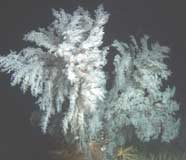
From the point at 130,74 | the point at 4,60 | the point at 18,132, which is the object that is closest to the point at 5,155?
the point at 18,132

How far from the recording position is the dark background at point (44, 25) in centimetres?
720

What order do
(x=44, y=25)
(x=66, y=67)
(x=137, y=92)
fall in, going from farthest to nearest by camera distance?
1. (x=44, y=25)
2. (x=137, y=92)
3. (x=66, y=67)

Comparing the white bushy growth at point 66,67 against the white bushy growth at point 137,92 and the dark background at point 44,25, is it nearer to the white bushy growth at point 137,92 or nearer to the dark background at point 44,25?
the white bushy growth at point 137,92

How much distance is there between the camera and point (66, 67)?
19.5ft

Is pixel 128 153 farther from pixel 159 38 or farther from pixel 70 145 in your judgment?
pixel 159 38

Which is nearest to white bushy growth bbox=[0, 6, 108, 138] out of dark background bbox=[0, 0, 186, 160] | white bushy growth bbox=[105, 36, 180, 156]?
white bushy growth bbox=[105, 36, 180, 156]

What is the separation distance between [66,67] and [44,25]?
72.7 inches

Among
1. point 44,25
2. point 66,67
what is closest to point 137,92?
point 66,67

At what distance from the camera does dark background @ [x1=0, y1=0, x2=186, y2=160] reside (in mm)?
7195

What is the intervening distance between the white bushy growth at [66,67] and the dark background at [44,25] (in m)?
1.00

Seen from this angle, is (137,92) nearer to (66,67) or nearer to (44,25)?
(66,67)

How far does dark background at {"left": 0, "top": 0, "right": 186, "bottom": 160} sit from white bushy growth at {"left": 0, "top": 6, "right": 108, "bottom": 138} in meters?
1.00

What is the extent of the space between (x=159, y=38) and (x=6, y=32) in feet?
8.75

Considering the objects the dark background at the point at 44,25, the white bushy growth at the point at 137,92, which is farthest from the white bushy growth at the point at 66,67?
the dark background at the point at 44,25
